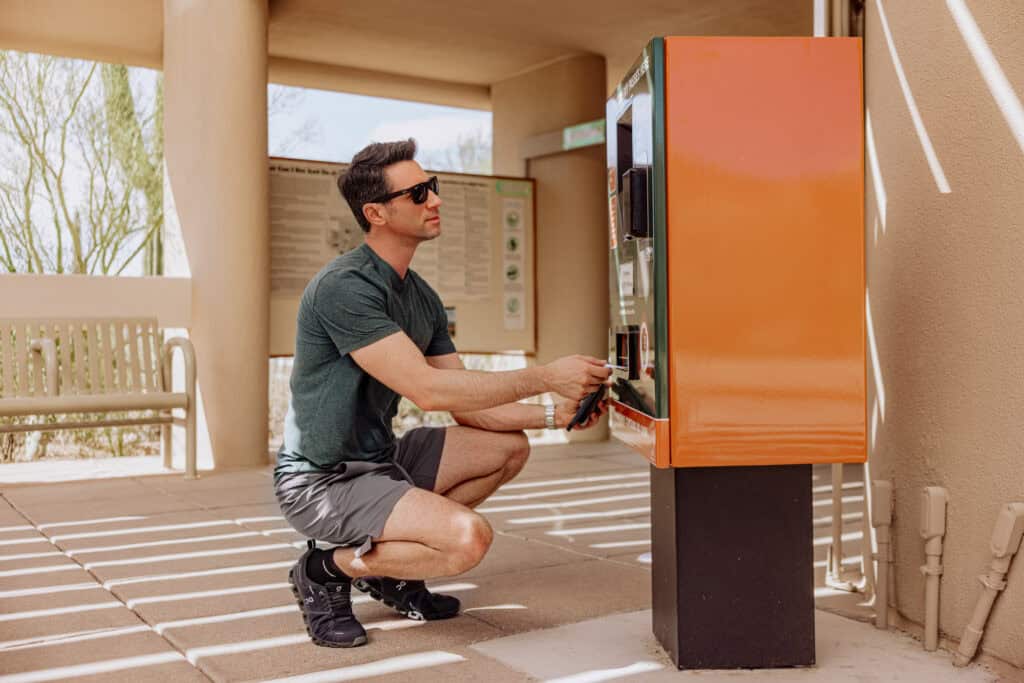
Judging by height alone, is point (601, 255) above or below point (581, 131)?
below

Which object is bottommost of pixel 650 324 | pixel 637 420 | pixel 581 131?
pixel 637 420

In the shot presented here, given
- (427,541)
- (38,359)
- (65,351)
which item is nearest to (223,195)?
(65,351)

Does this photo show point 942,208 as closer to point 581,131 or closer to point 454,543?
point 454,543

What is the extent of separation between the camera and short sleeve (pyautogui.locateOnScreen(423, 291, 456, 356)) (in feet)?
9.86

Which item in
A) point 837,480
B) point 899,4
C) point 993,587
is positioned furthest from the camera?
point 837,480

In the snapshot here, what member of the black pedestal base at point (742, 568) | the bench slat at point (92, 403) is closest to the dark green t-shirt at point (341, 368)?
the black pedestal base at point (742, 568)

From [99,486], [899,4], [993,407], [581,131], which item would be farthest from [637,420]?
[581,131]

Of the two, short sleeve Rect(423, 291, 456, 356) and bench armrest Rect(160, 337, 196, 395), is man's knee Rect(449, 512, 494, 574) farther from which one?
bench armrest Rect(160, 337, 196, 395)

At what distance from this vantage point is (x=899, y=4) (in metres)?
2.73

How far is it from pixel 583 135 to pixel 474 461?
482 cm

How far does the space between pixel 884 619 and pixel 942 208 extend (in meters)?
1.06

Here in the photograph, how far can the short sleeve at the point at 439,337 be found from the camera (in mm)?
3004

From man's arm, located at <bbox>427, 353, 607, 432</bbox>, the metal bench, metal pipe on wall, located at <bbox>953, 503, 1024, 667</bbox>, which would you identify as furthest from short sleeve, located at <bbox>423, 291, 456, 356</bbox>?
the metal bench

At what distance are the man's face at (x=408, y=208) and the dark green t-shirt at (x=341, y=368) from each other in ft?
0.37
